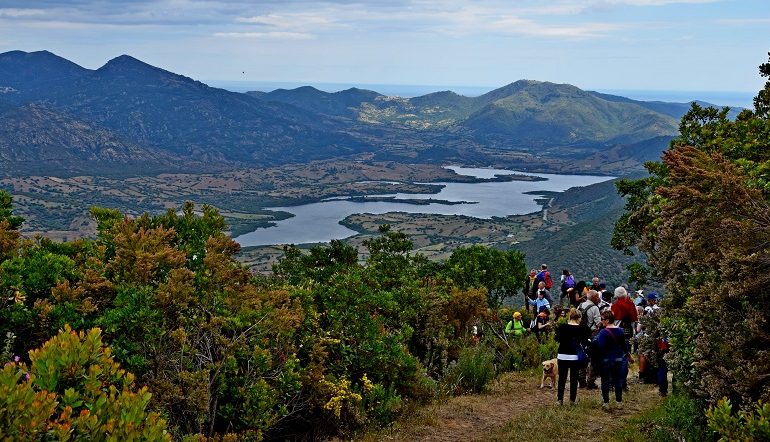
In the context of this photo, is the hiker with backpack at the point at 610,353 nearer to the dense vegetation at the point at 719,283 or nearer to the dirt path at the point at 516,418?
the dirt path at the point at 516,418

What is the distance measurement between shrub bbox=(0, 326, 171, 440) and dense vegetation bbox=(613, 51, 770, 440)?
435 centimetres

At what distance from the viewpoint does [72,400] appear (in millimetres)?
3963

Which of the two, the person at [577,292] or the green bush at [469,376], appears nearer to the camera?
the green bush at [469,376]

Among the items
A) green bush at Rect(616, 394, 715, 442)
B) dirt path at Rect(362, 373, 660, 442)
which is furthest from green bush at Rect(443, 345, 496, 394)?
green bush at Rect(616, 394, 715, 442)

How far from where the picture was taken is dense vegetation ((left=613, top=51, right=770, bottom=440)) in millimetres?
6676

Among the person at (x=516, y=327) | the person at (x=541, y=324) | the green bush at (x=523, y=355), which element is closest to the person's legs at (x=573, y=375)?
the green bush at (x=523, y=355)

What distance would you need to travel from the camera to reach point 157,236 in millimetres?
9312

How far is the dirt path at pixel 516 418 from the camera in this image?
9305 millimetres

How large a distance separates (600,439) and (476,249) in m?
17.4

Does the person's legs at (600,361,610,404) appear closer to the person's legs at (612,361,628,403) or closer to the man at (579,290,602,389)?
the person's legs at (612,361,628,403)

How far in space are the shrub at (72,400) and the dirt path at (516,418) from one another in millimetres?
5705

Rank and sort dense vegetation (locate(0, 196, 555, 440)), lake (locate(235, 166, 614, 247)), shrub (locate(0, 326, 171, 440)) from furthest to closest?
lake (locate(235, 166, 614, 247)) → dense vegetation (locate(0, 196, 555, 440)) → shrub (locate(0, 326, 171, 440))

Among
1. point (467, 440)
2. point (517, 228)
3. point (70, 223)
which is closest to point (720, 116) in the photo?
point (467, 440)

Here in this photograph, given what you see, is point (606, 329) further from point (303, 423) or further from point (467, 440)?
point (303, 423)
